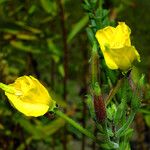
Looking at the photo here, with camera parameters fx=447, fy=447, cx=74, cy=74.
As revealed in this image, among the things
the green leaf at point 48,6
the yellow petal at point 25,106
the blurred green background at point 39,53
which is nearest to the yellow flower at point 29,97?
the yellow petal at point 25,106

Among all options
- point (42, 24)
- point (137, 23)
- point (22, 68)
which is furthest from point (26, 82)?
point (137, 23)

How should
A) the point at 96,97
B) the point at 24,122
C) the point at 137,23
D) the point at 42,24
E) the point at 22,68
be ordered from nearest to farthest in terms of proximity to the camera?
the point at 96,97 < the point at 24,122 < the point at 42,24 < the point at 22,68 < the point at 137,23

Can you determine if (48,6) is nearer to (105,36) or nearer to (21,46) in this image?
(21,46)

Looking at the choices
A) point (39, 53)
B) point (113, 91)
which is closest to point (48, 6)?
Result: point (39, 53)

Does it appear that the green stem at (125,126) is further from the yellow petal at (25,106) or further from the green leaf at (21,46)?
the green leaf at (21,46)

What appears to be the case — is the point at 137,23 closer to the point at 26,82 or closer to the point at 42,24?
the point at 42,24

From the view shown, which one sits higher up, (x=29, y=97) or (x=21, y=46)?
(x=29, y=97)

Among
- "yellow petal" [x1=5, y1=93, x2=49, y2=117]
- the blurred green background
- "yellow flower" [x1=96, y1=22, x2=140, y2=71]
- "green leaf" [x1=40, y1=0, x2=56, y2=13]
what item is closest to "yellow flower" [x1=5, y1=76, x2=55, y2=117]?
"yellow petal" [x1=5, y1=93, x2=49, y2=117]
